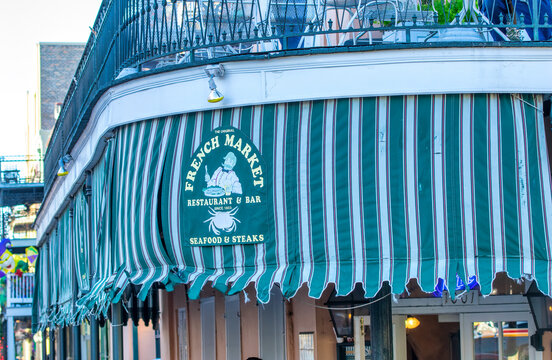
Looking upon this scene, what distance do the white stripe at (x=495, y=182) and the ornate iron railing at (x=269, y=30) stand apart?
0.66 meters

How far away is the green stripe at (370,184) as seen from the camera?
9570 millimetres

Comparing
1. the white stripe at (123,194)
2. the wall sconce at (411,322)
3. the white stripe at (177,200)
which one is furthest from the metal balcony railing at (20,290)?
the white stripe at (177,200)

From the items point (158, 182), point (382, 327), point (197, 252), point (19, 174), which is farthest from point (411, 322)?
point (19, 174)

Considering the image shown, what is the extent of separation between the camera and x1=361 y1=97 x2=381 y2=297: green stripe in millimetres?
9570

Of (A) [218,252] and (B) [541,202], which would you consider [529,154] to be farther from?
(A) [218,252]

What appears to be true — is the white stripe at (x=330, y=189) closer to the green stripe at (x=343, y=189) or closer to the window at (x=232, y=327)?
the green stripe at (x=343, y=189)

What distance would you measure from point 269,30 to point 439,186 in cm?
282

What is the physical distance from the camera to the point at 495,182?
9547 mm

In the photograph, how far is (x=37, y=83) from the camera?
5709 centimetres

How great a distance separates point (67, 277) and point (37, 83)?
40.2 m

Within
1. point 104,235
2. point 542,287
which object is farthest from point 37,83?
point 542,287

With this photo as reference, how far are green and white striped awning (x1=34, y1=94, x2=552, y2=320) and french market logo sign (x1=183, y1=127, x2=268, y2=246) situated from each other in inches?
3.7

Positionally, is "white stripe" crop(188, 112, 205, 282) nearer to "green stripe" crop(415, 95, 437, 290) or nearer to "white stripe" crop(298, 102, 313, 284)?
"white stripe" crop(298, 102, 313, 284)

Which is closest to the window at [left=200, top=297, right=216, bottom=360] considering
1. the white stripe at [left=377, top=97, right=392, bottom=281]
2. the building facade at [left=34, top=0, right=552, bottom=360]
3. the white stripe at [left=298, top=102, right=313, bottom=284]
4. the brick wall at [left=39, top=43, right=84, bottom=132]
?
the building facade at [left=34, top=0, right=552, bottom=360]
